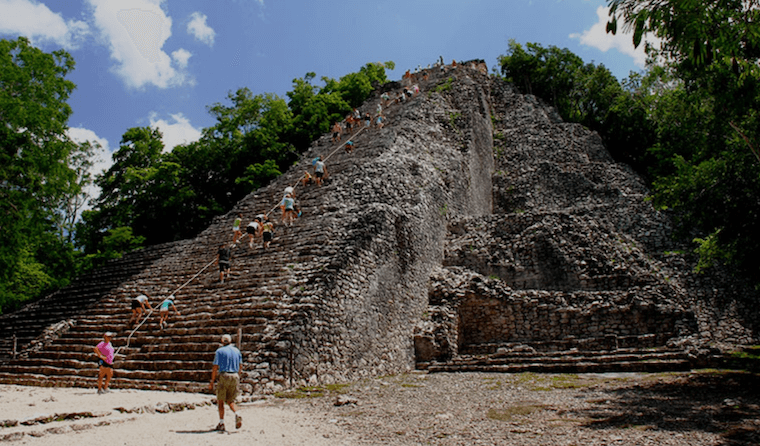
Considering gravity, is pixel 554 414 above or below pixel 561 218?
below

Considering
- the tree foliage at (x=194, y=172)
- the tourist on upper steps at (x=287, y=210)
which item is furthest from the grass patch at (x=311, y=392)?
the tree foliage at (x=194, y=172)

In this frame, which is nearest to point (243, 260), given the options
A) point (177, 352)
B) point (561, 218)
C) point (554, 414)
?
point (177, 352)

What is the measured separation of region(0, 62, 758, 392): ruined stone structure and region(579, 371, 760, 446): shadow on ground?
1.53m

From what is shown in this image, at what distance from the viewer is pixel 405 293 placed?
12.2 metres

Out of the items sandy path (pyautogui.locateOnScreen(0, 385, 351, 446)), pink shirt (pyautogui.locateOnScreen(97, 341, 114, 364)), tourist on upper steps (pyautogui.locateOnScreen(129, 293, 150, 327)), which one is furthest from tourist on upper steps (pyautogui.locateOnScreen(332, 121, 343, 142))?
sandy path (pyautogui.locateOnScreen(0, 385, 351, 446))

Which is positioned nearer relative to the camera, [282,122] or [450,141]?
[450,141]

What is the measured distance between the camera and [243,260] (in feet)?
38.5

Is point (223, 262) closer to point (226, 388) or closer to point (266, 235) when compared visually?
point (266, 235)

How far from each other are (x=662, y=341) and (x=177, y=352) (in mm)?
10671

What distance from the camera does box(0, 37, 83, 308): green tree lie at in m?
11.2

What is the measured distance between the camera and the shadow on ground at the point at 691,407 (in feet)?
15.6

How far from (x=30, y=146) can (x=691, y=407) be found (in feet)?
47.4

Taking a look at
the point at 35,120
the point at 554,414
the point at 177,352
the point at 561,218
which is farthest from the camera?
the point at 561,218

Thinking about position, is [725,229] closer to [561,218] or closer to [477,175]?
[561,218]
